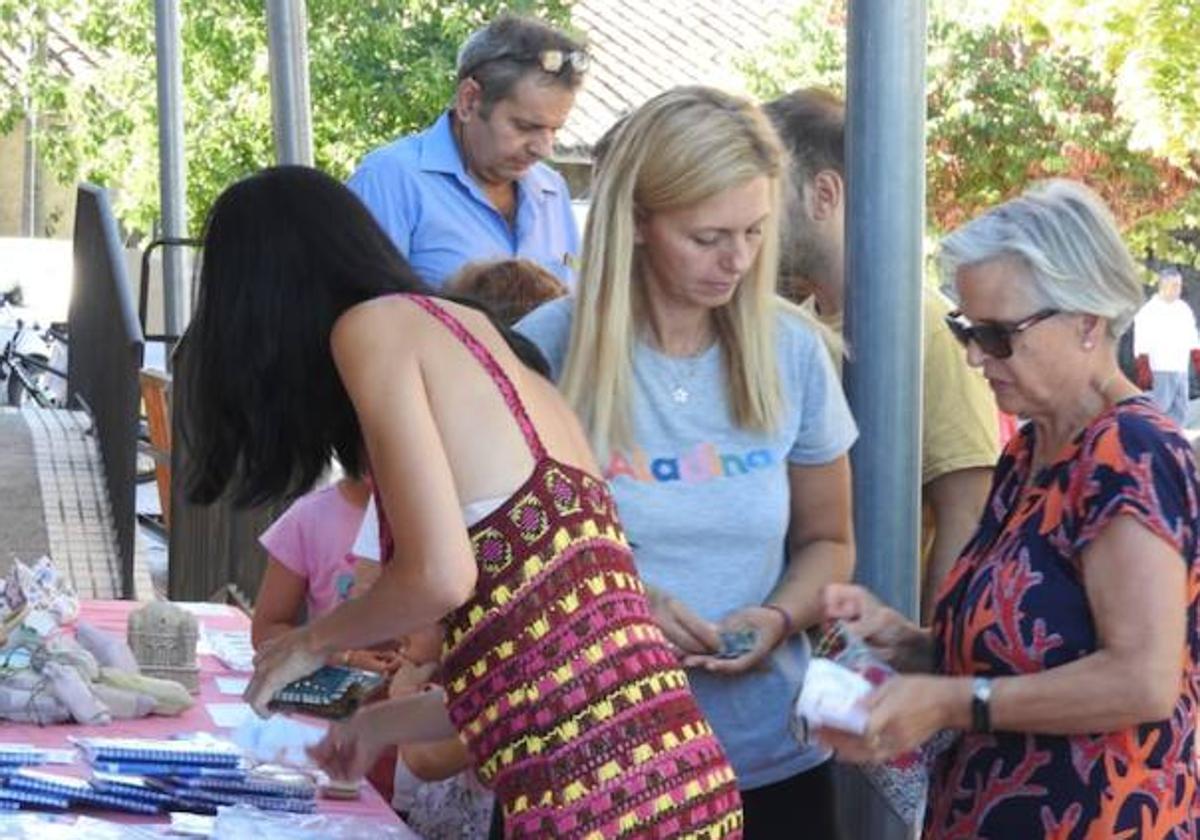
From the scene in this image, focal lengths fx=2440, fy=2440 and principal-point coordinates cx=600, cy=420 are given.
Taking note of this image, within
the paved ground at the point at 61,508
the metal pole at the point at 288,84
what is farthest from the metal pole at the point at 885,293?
the paved ground at the point at 61,508

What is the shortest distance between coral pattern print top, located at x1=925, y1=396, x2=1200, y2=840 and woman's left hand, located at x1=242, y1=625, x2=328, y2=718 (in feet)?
2.65

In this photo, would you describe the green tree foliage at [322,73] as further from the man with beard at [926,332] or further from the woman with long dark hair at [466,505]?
the woman with long dark hair at [466,505]

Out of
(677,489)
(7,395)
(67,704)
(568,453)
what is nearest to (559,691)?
(568,453)

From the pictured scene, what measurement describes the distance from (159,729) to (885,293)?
4.74ft

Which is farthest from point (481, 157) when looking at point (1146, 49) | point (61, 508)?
point (1146, 49)

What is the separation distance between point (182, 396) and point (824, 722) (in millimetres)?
964

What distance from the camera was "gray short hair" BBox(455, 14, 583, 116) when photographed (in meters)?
5.32

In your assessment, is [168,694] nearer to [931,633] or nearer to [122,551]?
[931,633]

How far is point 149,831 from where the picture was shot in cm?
337

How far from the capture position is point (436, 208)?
17.7 ft

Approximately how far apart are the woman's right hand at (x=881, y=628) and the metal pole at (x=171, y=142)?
9.22 metres

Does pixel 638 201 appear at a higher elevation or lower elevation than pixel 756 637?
higher

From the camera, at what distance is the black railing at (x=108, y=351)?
916 centimetres

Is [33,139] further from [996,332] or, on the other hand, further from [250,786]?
[996,332]
